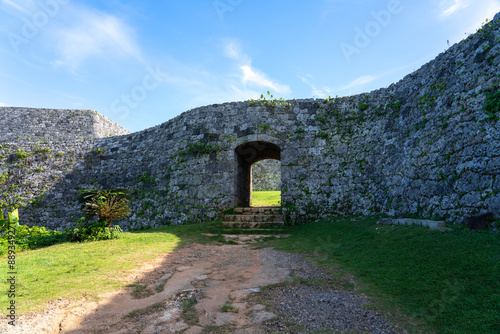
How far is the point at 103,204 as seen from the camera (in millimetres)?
7383

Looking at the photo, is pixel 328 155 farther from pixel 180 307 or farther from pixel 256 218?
pixel 180 307

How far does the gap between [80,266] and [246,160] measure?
8497mm

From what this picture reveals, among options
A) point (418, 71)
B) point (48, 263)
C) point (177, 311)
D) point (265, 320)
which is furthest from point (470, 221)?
point (48, 263)

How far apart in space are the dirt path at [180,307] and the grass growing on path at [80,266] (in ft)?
0.93

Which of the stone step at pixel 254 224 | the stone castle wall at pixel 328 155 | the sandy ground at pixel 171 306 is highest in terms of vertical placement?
the stone castle wall at pixel 328 155

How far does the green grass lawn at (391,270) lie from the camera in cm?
274

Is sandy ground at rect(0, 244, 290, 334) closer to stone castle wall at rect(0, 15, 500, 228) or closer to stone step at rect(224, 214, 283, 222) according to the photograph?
stone castle wall at rect(0, 15, 500, 228)

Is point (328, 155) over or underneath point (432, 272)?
over

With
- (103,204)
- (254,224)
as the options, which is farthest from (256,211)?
(103,204)

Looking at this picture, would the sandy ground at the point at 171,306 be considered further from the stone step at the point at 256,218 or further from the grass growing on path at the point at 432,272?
the stone step at the point at 256,218

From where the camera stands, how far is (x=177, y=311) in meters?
3.13

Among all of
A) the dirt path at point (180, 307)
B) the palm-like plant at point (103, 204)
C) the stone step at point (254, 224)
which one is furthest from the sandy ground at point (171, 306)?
the stone step at point (254, 224)

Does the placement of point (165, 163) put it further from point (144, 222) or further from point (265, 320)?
point (265, 320)

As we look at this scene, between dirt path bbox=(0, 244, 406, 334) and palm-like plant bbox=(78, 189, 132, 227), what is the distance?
3.29m
